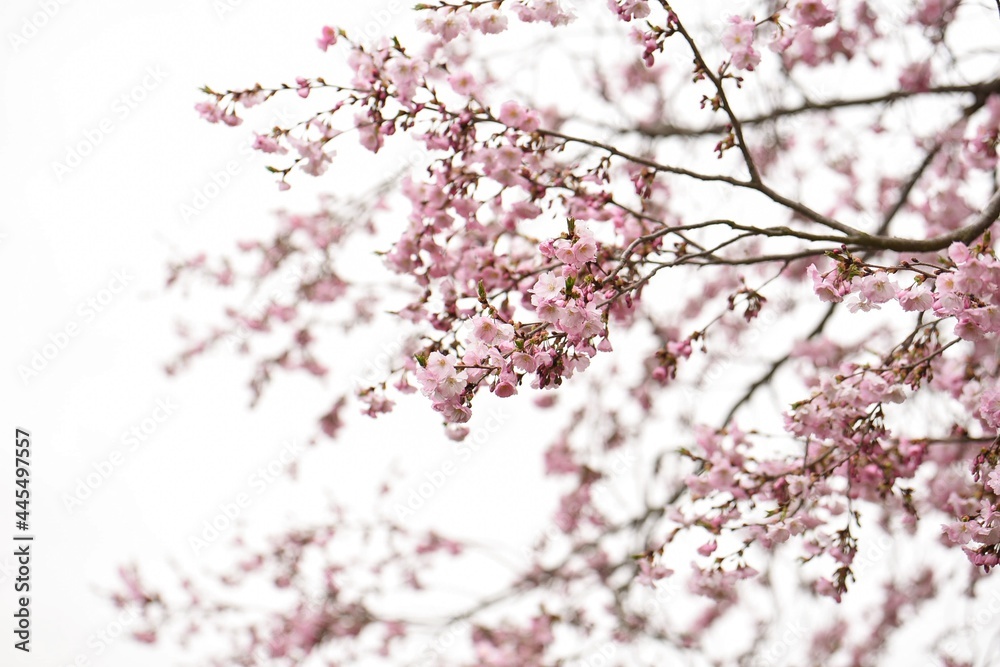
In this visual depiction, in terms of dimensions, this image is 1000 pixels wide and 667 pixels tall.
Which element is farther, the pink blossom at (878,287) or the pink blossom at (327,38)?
the pink blossom at (327,38)

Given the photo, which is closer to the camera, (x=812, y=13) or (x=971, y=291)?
(x=971, y=291)

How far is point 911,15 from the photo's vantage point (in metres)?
4.25

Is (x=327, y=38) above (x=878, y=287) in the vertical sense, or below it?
above

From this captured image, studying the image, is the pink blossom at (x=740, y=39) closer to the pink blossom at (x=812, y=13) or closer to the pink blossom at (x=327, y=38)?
the pink blossom at (x=812, y=13)

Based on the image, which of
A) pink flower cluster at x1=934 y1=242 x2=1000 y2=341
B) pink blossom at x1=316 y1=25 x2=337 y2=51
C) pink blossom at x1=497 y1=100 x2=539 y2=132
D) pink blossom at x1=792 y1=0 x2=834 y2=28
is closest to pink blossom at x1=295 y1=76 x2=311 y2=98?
pink blossom at x1=316 y1=25 x2=337 y2=51

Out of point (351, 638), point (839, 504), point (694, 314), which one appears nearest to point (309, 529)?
point (351, 638)

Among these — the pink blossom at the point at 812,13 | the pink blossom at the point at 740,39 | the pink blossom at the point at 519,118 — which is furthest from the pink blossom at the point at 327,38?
the pink blossom at the point at 812,13

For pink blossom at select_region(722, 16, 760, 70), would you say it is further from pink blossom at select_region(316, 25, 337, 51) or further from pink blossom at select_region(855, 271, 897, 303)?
pink blossom at select_region(316, 25, 337, 51)

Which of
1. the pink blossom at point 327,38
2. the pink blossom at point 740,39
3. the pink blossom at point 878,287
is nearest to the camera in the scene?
the pink blossom at point 878,287

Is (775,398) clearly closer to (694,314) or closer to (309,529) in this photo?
(694,314)

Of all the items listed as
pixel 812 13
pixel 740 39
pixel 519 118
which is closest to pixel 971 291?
pixel 740 39

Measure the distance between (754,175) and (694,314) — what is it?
3514mm

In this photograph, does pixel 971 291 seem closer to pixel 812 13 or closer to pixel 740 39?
pixel 740 39

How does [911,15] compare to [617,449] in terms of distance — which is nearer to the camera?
[911,15]
